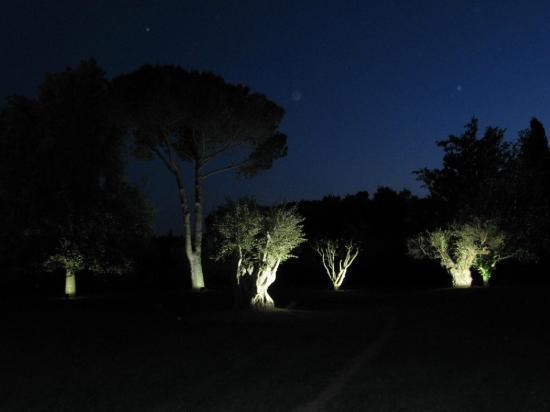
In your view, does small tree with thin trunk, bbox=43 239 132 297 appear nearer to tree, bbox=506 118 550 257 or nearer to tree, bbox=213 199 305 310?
tree, bbox=213 199 305 310

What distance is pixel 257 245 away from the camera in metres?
21.0

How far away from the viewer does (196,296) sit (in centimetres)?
2583

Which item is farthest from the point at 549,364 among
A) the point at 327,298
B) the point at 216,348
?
the point at 327,298

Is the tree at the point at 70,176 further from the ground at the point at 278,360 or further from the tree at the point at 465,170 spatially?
the tree at the point at 465,170

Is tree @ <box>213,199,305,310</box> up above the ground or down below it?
above

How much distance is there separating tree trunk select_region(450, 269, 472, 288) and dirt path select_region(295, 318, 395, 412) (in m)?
20.2

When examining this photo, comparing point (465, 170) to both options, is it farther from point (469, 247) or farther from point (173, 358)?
point (173, 358)

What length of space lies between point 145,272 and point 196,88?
679 inches

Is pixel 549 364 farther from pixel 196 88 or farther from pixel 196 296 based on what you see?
pixel 196 88

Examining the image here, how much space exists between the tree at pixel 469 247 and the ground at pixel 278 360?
41.7 ft

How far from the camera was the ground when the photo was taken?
7.45 m

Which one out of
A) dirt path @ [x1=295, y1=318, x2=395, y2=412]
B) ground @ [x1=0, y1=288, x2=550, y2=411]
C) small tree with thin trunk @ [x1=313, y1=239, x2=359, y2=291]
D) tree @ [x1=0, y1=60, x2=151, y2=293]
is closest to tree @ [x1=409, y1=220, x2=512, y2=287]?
small tree with thin trunk @ [x1=313, y1=239, x2=359, y2=291]

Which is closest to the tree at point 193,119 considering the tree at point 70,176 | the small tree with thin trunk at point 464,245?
the tree at point 70,176

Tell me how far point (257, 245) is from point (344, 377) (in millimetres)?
12363
